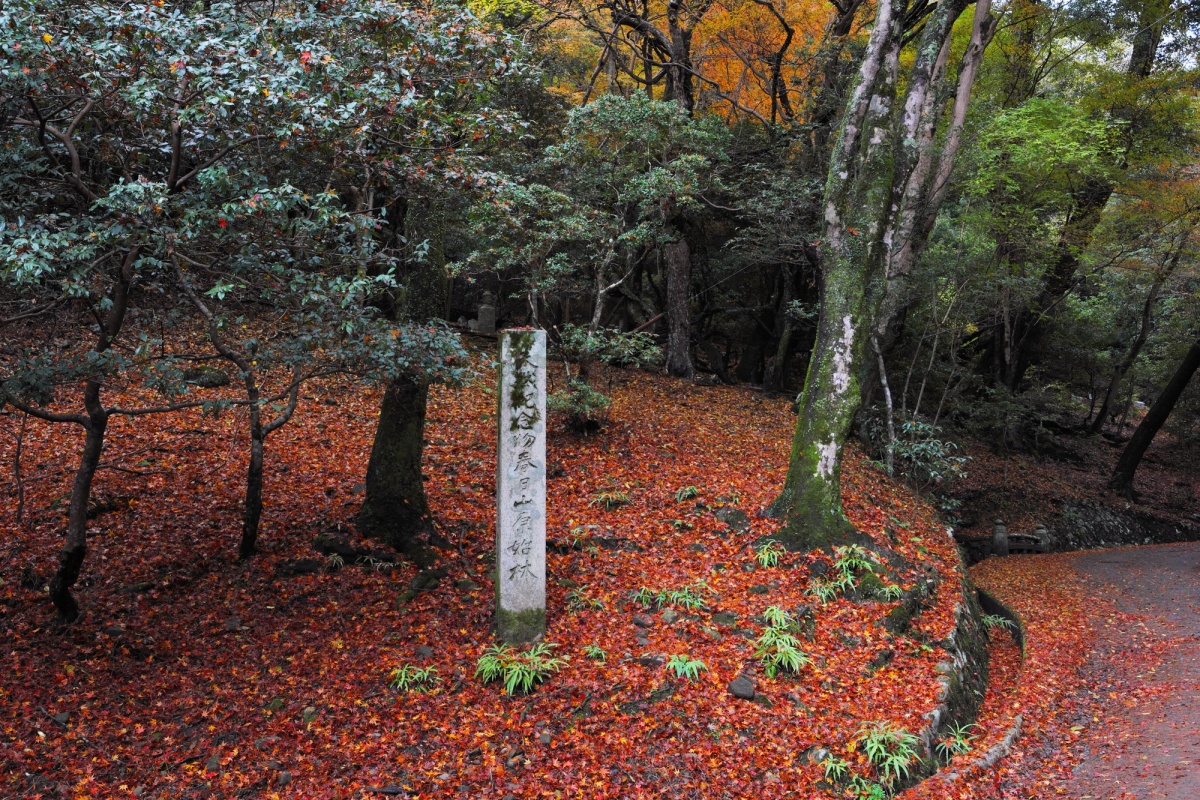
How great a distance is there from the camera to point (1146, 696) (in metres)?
6.62

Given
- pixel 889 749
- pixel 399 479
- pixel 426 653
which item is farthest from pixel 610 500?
pixel 889 749

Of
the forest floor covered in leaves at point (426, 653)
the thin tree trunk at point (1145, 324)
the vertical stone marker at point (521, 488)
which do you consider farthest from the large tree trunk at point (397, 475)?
the thin tree trunk at point (1145, 324)

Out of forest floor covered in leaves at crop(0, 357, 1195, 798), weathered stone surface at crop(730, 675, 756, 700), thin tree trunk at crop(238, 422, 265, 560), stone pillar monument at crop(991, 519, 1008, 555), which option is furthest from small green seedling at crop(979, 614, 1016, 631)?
thin tree trunk at crop(238, 422, 265, 560)

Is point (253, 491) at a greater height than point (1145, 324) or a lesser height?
lesser

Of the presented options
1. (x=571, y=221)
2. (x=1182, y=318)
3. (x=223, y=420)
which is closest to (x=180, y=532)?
(x=223, y=420)

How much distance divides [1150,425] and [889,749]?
57.4 ft

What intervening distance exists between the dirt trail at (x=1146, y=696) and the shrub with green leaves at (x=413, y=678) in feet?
15.6

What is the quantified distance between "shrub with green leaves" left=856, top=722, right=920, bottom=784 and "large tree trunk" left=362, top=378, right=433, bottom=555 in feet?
14.3

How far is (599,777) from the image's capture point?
4703 mm

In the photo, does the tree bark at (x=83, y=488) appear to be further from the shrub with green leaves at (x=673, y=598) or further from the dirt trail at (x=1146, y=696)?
the dirt trail at (x=1146, y=696)

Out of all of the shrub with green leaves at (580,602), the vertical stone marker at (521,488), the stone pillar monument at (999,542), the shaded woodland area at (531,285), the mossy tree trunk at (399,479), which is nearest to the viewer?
the shaded woodland area at (531,285)

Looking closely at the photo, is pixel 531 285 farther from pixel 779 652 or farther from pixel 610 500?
pixel 779 652

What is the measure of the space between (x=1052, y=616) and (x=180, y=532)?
1091 cm

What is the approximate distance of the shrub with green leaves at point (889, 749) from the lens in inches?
196
